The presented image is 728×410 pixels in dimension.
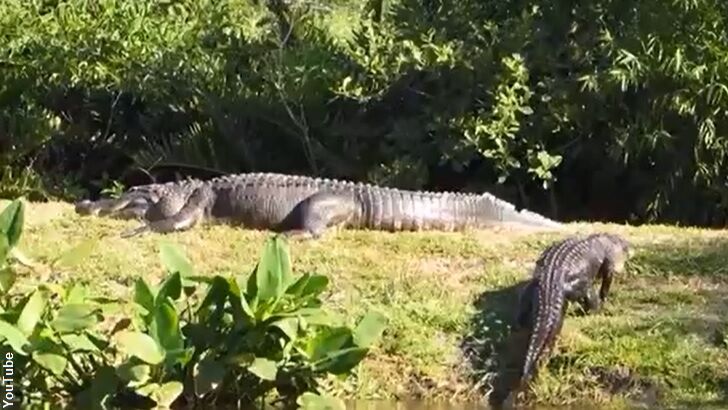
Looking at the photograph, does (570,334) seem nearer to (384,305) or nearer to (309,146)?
(384,305)

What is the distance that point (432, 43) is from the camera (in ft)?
44.1

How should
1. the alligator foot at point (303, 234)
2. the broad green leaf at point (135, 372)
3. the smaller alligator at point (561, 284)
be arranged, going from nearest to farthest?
1. the broad green leaf at point (135, 372)
2. the smaller alligator at point (561, 284)
3. the alligator foot at point (303, 234)

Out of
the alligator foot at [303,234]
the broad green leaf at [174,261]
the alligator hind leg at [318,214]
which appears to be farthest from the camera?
the alligator hind leg at [318,214]

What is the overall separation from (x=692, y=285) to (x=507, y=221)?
81.7 inches

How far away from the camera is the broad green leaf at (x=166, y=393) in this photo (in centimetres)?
755

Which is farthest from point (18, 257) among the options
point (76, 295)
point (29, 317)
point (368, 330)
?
point (368, 330)

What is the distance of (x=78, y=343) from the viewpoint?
7668mm

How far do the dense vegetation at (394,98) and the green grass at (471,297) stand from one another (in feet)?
5.19

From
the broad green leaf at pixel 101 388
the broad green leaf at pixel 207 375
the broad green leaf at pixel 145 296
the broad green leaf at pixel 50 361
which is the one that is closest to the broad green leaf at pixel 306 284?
the broad green leaf at pixel 207 375

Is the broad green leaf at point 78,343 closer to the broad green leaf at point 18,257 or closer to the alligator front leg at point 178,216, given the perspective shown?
the broad green leaf at point 18,257

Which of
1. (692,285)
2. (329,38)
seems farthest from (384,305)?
(329,38)

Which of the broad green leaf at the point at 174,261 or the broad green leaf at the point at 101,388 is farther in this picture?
the broad green leaf at the point at 174,261

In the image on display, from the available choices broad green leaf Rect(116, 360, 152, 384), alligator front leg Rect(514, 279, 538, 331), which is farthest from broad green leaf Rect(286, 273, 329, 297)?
A: alligator front leg Rect(514, 279, 538, 331)

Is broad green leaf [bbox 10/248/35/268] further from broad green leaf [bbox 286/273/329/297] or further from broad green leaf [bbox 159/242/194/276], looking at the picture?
broad green leaf [bbox 286/273/329/297]
